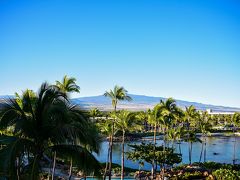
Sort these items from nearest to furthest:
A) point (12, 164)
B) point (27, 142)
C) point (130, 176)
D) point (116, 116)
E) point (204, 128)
Result: 1. point (12, 164)
2. point (27, 142)
3. point (116, 116)
4. point (130, 176)
5. point (204, 128)

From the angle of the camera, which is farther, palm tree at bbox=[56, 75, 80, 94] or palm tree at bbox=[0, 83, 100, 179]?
palm tree at bbox=[56, 75, 80, 94]

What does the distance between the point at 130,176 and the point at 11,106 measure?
37375 millimetres

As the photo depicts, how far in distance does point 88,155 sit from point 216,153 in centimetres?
7540

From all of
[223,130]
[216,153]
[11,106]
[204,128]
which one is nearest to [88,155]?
[11,106]

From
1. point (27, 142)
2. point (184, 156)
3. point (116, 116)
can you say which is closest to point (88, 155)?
point (27, 142)

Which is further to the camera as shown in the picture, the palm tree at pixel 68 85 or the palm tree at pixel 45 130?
the palm tree at pixel 68 85

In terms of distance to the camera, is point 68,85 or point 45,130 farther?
point 68,85

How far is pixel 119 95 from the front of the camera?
138 ft

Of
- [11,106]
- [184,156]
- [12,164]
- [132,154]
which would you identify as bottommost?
[184,156]

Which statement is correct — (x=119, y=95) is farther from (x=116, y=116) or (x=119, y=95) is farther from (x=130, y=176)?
(x=130, y=176)

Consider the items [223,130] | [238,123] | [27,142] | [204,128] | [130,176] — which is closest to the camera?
[27,142]

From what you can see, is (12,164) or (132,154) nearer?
(12,164)

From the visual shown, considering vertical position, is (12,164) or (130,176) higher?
(12,164)

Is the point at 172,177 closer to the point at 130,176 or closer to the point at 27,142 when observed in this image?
the point at 130,176
